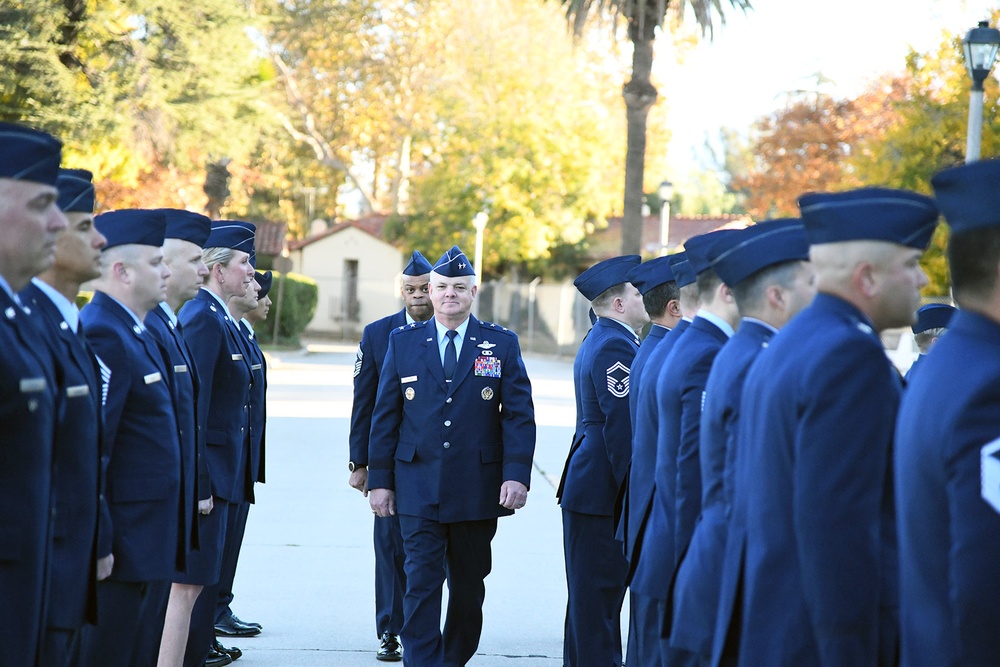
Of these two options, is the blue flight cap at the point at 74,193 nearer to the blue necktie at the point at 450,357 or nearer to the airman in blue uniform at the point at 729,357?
the airman in blue uniform at the point at 729,357

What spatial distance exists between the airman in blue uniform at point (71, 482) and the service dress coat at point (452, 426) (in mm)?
2586

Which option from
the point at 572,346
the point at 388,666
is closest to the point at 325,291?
the point at 572,346

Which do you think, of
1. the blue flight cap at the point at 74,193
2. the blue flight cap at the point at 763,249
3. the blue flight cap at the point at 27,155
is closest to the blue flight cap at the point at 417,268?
the blue flight cap at the point at 74,193

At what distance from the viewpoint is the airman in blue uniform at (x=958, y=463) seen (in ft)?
8.55

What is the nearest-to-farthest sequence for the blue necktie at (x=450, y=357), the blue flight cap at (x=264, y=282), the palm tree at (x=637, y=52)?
1. the blue necktie at (x=450, y=357)
2. the blue flight cap at (x=264, y=282)
3. the palm tree at (x=637, y=52)

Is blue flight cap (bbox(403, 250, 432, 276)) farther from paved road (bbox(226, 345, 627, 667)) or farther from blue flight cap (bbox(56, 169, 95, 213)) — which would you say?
blue flight cap (bbox(56, 169, 95, 213))

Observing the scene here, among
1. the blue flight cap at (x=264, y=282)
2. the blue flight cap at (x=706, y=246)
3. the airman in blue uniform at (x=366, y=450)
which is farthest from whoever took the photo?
the blue flight cap at (x=264, y=282)

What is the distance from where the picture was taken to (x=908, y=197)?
10.7ft

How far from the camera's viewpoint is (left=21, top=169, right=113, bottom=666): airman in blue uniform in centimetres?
385

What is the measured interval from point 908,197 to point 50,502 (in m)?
2.45

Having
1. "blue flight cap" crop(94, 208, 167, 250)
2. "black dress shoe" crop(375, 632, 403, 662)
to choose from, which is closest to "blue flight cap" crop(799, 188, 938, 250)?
"blue flight cap" crop(94, 208, 167, 250)

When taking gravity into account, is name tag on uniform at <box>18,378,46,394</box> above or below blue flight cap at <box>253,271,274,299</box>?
below

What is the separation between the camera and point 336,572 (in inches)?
363

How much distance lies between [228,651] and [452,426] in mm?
1687
